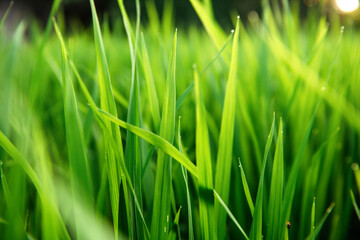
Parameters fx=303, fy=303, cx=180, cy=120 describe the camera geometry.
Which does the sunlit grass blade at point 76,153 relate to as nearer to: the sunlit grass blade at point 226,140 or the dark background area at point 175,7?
the sunlit grass blade at point 226,140

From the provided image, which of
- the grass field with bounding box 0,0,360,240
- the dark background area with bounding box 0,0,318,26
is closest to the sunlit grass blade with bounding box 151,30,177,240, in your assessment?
the grass field with bounding box 0,0,360,240

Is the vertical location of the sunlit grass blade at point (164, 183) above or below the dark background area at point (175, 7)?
below

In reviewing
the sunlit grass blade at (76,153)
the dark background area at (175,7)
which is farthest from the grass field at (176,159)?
the dark background area at (175,7)

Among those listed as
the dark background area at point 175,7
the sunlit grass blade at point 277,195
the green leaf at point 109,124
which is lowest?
the sunlit grass blade at point 277,195

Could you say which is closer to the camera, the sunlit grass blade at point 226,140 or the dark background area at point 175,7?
the sunlit grass blade at point 226,140

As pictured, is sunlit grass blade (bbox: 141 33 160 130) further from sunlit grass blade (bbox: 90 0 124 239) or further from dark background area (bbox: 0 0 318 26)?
dark background area (bbox: 0 0 318 26)

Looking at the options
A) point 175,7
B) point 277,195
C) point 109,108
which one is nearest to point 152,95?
point 109,108

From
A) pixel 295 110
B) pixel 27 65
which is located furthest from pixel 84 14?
pixel 295 110
